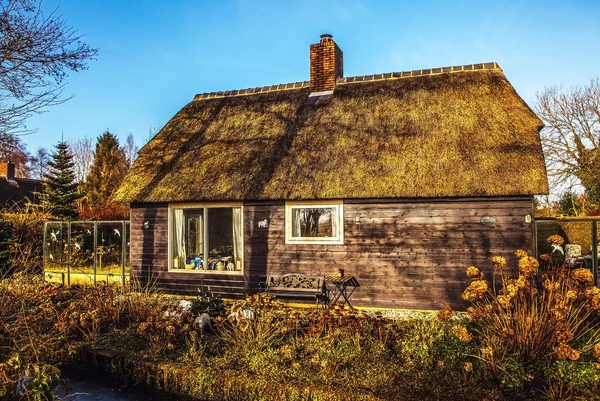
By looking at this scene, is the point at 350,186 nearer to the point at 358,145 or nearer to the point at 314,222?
the point at 314,222

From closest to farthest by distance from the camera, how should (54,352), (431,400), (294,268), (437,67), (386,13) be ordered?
(431,400) → (54,352) → (386,13) → (294,268) → (437,67)

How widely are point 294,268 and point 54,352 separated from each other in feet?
16.0

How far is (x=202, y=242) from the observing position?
1078 centimetres

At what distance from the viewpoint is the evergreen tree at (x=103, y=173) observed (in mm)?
28203

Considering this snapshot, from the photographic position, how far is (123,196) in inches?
436

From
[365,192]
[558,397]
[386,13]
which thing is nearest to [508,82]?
[386,13]

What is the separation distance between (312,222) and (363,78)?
4744mm

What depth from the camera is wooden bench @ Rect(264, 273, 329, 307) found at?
9.22 meters

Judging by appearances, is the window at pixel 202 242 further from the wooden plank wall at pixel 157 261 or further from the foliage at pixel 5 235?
the foliage at pixel 5 235

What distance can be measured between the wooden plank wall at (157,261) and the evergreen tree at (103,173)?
18475mm

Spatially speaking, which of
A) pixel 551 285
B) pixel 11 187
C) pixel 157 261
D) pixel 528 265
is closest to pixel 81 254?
pixel 157 261

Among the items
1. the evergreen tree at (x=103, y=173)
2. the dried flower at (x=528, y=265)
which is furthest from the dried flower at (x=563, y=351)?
the evergreen tree at (x=103, y=173)

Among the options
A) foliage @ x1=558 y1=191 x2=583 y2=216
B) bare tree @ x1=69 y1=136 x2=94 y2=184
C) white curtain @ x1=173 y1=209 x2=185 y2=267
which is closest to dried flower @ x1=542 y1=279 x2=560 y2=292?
white curtain @ x1=173 y1=209 x2=185 y2=267

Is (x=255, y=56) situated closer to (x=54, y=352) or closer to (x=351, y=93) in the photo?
(x=351, y=93)
